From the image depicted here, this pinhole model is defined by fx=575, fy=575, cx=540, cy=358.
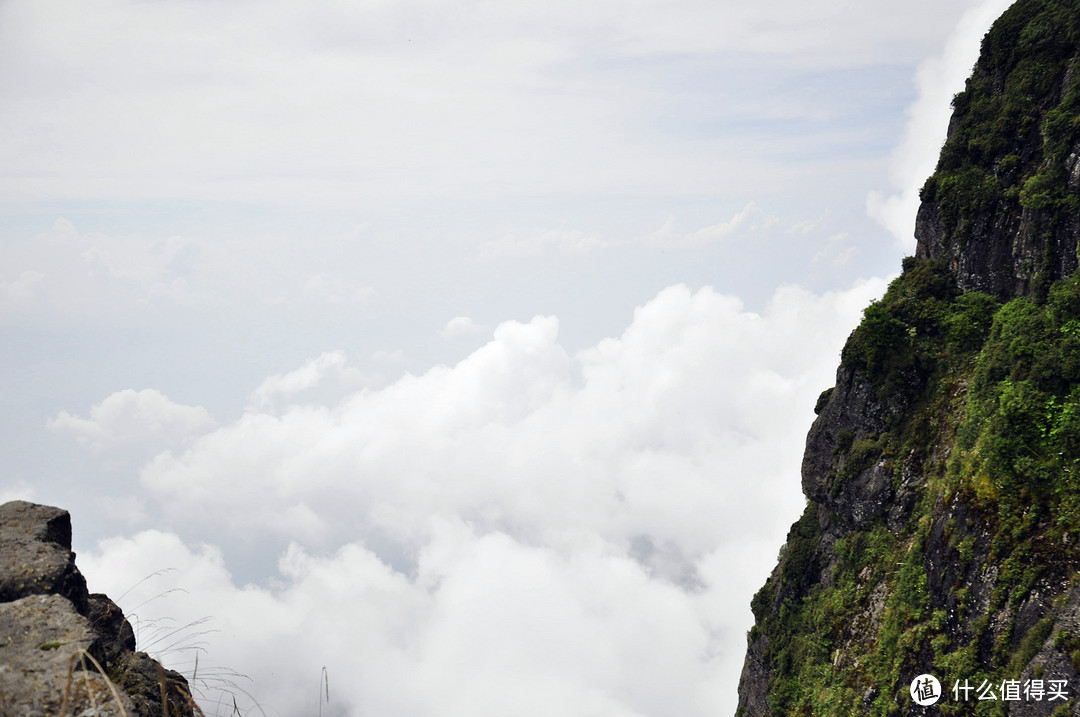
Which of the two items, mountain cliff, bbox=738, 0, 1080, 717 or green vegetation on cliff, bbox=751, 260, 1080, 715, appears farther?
green vegetation on cliff, bbox=751, 260, 1080, 715

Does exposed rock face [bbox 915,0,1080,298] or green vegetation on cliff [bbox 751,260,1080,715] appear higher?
exposed rock face [bbox 915,0,1080,298]

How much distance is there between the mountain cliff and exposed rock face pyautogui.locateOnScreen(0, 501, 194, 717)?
1986cm

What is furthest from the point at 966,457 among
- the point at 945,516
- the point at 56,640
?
the point at 56,640

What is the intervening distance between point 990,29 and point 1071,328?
17.1 m

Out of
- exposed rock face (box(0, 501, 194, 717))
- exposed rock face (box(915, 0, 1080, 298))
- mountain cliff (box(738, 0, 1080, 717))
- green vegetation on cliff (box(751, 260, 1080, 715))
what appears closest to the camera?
exposed rock face (box(0, 501, 194, 717))

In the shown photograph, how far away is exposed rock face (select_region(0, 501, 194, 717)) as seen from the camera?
7.16 metres

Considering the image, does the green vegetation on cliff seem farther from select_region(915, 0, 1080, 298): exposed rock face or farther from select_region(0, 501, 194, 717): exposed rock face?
select_region(0, 501, 194, 717): exposed rock face

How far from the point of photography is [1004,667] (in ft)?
54.6

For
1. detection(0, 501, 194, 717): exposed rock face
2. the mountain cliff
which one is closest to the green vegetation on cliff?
the mountain cliff

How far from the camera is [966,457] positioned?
68.7 ft

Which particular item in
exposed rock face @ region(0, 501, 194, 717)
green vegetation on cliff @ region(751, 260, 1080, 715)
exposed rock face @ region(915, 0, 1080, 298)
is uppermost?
exposed rock face @ region(915, 0, 1080, 298)

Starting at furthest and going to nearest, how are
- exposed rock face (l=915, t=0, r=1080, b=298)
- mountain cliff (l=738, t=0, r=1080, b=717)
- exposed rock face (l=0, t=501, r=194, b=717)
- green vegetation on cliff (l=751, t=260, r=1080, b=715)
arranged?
exposed rock face (l=915, t=0, r=1080, b=298) → green vegetation on cliff (l=751, t=260, r=1080, b=715) → mountain cliff (l=738, t=0, r=1080, b=717) → exposed rock face (l=0, t=501, r=194, b=717)

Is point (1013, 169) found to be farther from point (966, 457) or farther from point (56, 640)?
point (56, 640)

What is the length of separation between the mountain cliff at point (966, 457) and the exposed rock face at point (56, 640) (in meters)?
19.9
